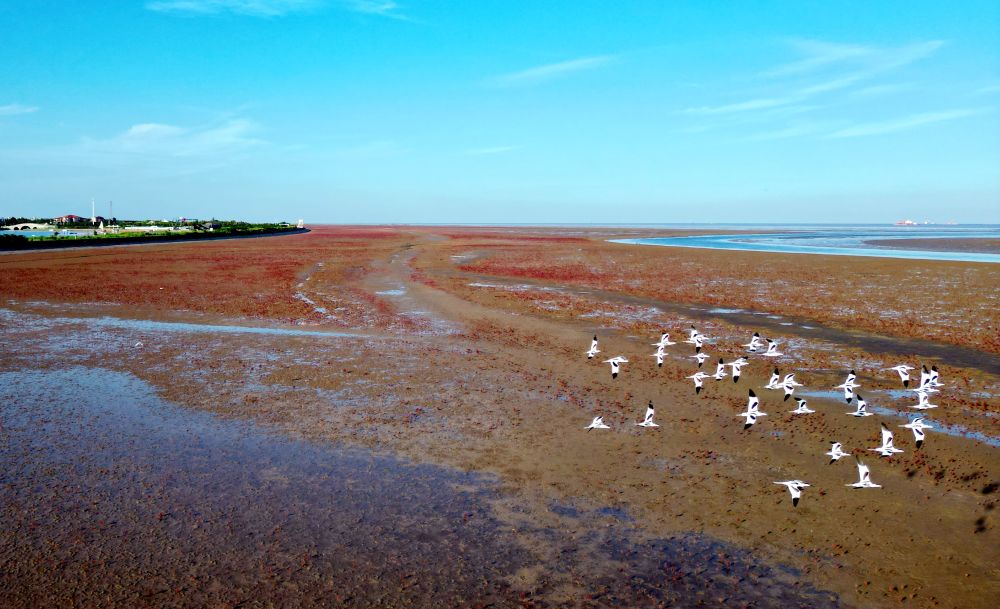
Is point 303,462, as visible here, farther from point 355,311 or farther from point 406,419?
point 355,311

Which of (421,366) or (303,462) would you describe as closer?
(303,462)

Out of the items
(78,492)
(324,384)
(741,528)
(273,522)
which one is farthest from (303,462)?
(741,528)

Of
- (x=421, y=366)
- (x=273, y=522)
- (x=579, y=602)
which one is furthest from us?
(x=421, y=366)

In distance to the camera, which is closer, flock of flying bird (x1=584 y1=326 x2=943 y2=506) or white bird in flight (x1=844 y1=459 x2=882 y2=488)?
white bird in flight (x1=844 y1=459 x2=882 y2=488)

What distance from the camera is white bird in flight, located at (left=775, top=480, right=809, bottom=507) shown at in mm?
7953

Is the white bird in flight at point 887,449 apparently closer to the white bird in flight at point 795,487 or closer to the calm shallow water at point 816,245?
the white bird in flight at point 795,487

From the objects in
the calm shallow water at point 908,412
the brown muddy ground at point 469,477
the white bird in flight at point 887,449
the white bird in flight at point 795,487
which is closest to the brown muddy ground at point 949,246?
the brown muddy ground at point 469,477

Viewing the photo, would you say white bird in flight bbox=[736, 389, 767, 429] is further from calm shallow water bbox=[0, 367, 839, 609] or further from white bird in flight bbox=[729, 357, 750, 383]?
calm shallow water bbox=[0, 367, 839, 609]

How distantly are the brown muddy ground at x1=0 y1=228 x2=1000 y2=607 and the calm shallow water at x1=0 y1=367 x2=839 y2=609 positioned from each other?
3 cm

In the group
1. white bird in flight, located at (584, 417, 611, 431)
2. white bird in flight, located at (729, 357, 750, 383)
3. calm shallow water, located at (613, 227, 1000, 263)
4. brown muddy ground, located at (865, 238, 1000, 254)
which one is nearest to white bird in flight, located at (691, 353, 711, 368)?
white bird in flight, located at (729, 357, 750, 383)

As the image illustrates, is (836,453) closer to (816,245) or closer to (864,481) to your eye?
(864,481)

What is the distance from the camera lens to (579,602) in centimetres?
609

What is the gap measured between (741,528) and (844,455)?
3.13m

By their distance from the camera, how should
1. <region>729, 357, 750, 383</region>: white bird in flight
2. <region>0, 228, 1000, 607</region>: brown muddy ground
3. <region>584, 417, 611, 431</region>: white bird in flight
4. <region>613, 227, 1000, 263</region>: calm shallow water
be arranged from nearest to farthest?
1. <region>0, 228, 1000, 607</region>: brown muddy ground
2. <region>584, 417, 611, 431</region>: white bird in flight
3. <region>729, 357, 750, 383</region>: white bird in flight
4. <region>613, 227, 1000, 263</region>: calm shallow water
